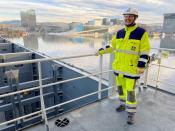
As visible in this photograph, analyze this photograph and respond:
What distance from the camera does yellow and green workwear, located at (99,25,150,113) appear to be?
5.50 feet

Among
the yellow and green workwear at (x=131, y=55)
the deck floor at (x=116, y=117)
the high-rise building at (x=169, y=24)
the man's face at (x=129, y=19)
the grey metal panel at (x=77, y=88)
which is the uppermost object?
the high-rise building at (x=169, y=24)

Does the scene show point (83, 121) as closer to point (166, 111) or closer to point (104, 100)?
A: point (104, 100)

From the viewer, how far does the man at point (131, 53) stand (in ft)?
5.50

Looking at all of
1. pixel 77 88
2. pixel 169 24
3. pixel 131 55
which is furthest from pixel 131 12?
pixel 169 24

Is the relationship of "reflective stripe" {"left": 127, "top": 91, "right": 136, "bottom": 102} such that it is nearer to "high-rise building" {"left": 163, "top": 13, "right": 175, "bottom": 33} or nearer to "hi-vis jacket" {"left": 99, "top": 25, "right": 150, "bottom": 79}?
"hi-vis jacket" {"left": 99, "top": 25, "right": 150, "bottom": 79}

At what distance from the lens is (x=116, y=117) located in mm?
2102

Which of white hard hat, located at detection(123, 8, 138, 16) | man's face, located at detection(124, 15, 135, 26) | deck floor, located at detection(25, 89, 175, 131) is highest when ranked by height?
white hard hat, located at detection(123, 8, 138, 16)

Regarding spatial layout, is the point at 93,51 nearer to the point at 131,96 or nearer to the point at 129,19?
the point at 129,19

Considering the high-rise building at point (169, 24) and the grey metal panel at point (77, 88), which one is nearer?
the grey metal panel at point (77, 88)

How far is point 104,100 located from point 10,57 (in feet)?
15.8

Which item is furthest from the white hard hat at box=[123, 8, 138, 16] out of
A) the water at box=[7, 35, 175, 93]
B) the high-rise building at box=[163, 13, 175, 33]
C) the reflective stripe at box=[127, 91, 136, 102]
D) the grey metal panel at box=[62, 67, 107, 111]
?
the high-rise building at box=[163, 13, 175, 33]

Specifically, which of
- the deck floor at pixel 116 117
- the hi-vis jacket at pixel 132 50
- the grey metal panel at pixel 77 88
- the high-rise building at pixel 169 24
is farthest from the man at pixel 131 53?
the high-rise building at pixel 169 24

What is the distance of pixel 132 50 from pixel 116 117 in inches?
39.2

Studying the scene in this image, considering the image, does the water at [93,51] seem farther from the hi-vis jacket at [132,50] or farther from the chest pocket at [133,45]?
the chest pocket at [133,45]
